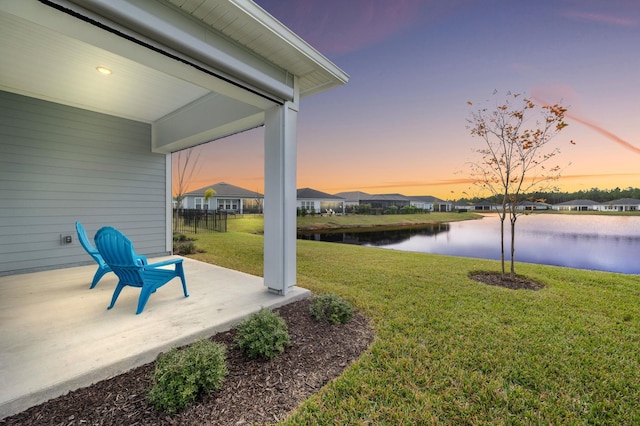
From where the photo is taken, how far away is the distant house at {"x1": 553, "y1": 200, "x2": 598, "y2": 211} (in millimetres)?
38219

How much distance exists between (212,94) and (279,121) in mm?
1796

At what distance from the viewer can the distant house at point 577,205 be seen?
38219mm

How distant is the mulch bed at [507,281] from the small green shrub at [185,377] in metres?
4.89

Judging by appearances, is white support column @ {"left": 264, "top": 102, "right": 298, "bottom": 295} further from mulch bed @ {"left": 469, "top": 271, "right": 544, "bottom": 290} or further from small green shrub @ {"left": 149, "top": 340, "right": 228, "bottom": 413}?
mulch bed @ {"left": 469, "top": 271, "right": 544, "bottom": 290}

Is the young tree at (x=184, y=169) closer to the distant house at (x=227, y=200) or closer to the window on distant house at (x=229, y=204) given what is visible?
the distant house at (x=227, y=200)

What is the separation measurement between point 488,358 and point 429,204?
172 ft

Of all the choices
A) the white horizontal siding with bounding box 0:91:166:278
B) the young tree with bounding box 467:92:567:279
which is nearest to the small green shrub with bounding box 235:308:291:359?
the young tree with bounding box 467:92:567:279

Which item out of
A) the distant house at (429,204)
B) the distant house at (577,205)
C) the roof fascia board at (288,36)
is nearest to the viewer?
the roof fascia board at (288,36)

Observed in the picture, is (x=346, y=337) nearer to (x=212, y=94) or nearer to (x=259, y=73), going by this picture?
(x=259, y=73)

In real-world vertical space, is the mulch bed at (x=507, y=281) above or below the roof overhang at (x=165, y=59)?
below

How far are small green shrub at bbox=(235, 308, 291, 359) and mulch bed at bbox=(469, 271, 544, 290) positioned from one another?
426cm

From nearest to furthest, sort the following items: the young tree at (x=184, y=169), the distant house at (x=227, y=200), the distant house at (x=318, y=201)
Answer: the young tree at (x=184, y=169), the distant house at (x=227, y=200), the distant house at (x=318, y=201)

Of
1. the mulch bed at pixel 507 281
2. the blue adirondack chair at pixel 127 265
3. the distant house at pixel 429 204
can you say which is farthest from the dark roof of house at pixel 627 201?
the blue adirondack chair at pixel 127 265

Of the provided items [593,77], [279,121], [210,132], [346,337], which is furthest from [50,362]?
[593,77]
